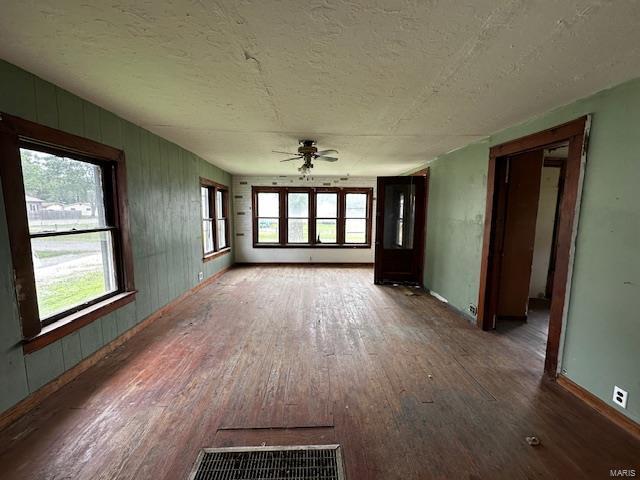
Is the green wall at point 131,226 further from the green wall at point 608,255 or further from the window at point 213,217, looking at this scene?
the green wall at point 608,255

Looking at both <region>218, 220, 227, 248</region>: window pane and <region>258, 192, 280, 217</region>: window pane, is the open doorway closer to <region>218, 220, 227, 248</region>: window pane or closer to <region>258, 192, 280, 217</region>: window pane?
<region>258, 192, 280, 217</region>: window pane

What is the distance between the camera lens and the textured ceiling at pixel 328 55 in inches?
49.4

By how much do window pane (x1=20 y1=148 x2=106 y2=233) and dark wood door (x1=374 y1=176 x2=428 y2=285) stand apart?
14.0ft

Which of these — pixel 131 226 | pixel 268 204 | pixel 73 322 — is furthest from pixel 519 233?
pixel 268 204

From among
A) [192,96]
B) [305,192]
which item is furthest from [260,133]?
[305,192]

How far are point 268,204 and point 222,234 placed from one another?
4.67 ft

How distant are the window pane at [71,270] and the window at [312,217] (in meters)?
4.47

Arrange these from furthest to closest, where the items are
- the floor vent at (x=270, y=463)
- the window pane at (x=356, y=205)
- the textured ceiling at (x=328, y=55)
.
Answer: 1. the window pane at (x=356, y=205)
2. the floor vent at (x=270, y=463)
3. the textured ceiling at (x=328, y=55)

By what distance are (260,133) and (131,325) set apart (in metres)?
2.69

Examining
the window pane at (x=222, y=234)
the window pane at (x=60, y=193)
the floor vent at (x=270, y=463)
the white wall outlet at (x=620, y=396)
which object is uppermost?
the window pane at (x=60, y=193)

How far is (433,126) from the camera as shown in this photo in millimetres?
2914

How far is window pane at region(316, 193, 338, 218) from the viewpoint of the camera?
712 cm

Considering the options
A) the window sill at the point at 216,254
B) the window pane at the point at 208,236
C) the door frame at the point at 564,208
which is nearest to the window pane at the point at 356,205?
the window sill at the point at 216,254

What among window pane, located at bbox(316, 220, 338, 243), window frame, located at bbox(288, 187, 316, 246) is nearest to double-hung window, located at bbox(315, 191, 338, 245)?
window pane, located at bbox(316, 220, 338, 243)
